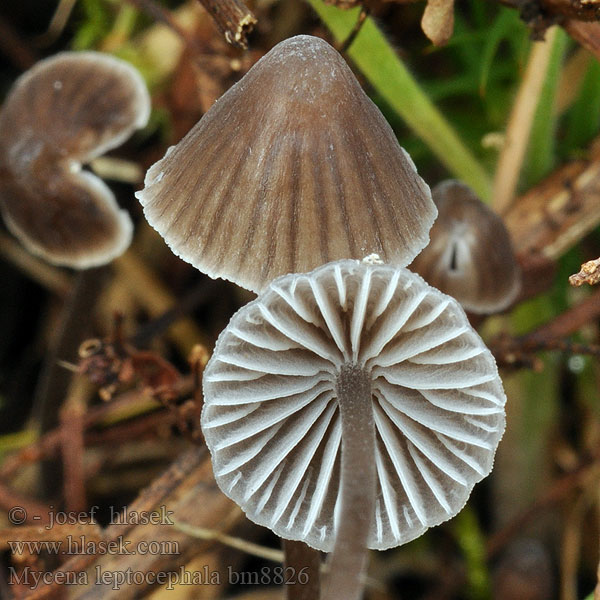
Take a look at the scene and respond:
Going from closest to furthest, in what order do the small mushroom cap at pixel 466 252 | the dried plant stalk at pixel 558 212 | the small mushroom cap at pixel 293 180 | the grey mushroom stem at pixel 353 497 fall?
the grey mushroom stem at pixel 353 497
the small mushroom cap at pixel 293 180
the small mushroom cap at pixel 466 252
the dried plant stalk at pixel 558 212

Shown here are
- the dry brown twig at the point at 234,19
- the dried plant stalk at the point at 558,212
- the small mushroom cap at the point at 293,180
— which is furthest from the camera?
the dried plant stalk at the point at 558,212

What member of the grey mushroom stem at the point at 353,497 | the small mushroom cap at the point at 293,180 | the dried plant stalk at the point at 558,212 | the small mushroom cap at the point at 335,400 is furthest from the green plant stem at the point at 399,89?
the grey mushroom stem at the point at 353,497

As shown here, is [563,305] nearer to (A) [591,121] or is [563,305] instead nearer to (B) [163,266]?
(A) [591,121]

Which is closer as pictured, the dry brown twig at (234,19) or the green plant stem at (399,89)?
the dry brown twig at (234,19)

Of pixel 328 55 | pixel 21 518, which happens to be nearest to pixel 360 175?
pixel 328 55

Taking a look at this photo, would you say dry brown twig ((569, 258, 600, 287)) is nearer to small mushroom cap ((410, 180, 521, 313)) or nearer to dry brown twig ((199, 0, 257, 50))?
small mushroom cap ((410, 180, 521, 313))

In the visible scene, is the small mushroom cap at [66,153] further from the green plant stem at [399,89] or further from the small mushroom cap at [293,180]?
the small mushroom cap at [293,180]

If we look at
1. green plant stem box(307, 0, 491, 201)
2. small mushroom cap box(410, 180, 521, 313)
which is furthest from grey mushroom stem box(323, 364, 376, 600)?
green plant stem box(307, 0, 491, 201)

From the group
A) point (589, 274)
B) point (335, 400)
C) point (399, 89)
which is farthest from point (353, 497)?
point (399, 89)
